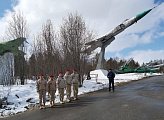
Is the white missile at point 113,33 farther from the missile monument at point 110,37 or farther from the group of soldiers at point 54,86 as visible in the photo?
the group of soldiers at point 54,86

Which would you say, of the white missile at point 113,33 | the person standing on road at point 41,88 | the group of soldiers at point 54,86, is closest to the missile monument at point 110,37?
the white missile at point 113,33

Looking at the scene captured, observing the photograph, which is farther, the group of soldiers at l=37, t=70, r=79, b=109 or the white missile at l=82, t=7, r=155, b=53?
the white missile at l=82, t=7, r=155, b=53

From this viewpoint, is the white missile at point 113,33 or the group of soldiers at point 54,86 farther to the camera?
the white missile at point 113,33

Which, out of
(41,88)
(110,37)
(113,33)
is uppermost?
(113,33)

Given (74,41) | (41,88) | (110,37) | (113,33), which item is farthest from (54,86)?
(110,37)

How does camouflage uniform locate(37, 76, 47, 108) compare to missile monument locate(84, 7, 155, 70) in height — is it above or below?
below

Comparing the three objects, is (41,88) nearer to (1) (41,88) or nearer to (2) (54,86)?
(1) (41,88)

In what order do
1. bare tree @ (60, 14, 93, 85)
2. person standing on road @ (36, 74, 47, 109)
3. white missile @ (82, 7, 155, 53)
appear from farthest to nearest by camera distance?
white missile @ (82, 7, 155, 53) → bare tree @ (60, 14, 93, 85) → person standing on road @ (36, 74, 47, 109)

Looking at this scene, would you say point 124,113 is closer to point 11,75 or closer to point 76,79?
point 76,79

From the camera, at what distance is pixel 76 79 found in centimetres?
2072

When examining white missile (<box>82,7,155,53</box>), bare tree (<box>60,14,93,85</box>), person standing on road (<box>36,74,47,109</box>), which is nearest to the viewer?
person standing on road (<box>36,74,47,109</box>)

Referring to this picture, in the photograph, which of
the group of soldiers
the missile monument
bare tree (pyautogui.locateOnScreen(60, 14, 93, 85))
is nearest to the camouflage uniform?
the group of soldiers

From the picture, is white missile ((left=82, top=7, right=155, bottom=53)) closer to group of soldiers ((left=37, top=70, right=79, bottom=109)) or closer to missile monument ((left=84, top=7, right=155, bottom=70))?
missile monument ((left=84, top=7, right=155, bottom=70))

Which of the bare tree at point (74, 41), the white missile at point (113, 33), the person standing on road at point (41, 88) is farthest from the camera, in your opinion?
the white missile at point (113, 33)
